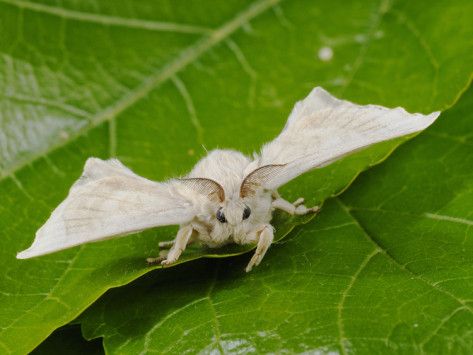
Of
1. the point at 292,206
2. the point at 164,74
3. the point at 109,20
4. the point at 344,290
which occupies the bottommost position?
the point at 344,290

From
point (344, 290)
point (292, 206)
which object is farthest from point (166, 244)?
point (344, 290)

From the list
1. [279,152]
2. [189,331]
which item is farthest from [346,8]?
[189,331]

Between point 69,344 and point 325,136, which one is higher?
point 325,136

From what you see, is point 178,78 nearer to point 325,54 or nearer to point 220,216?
point 325,54

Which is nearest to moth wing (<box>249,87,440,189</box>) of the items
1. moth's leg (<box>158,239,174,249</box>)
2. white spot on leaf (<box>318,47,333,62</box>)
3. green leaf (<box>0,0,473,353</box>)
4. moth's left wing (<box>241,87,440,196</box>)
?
moth's left wing (<box>241,87,440,196</box>)

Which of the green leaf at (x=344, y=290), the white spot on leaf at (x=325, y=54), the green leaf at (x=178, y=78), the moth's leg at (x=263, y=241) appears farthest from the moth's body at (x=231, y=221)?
the white spot on leaf at (x=325, y=54)

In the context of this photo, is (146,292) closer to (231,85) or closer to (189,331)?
(189,331)
